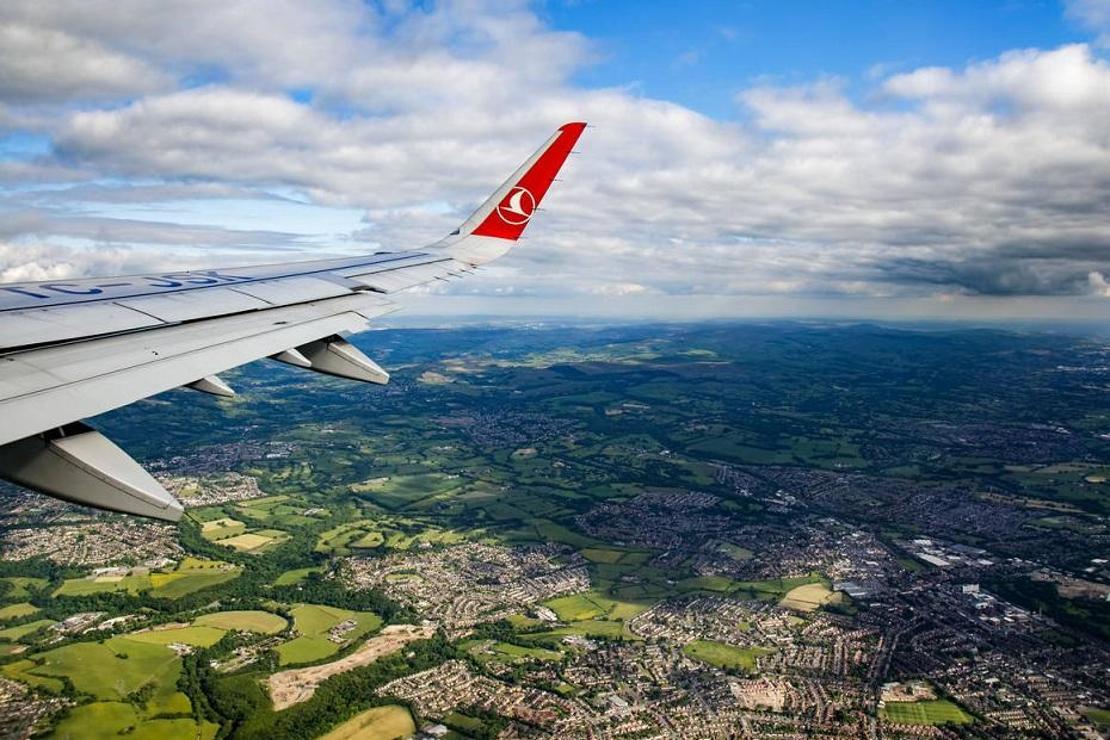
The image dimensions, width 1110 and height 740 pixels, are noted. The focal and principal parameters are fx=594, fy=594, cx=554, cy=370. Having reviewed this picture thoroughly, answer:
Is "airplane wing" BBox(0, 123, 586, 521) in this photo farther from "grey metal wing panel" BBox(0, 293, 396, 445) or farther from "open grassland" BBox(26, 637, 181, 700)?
"open grassland" BBox(26, 637, 181, 700)

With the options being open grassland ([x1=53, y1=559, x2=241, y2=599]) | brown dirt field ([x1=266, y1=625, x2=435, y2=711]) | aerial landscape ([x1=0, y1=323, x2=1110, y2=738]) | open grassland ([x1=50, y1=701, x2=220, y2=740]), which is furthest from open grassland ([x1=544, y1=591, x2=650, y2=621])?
open grassland ([x1=53, y1=559, x2=241, y2=599])

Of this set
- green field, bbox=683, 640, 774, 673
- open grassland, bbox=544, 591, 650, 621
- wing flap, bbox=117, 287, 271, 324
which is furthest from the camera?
open grassland, bbox=544, 591, 650, 621

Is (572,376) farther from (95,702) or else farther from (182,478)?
(95,702)

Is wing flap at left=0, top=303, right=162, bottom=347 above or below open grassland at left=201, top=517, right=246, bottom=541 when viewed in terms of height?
above

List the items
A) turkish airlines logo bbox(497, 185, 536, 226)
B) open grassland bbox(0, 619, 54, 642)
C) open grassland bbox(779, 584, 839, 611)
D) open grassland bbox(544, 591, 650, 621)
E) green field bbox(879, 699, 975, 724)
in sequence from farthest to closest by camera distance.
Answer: open grassland bbox(779, 584, 839, 611) < open grassland bbox(544, 591, 650, 621) < open grassland bbox(0, 619, 54, 642) < green field bbox(879, 699, 975, 724) < turkish airlines logo bbox(497, 185, 536, 226)

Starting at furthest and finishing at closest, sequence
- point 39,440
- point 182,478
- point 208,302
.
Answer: point 182,478 < point 208,302 < point 39,440

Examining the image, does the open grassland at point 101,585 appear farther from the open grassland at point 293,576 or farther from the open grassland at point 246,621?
the open grassland at point 293,576

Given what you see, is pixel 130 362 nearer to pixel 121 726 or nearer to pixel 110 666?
pixel 121 726

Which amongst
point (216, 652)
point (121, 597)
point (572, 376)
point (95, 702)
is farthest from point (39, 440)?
point (572, 376)
